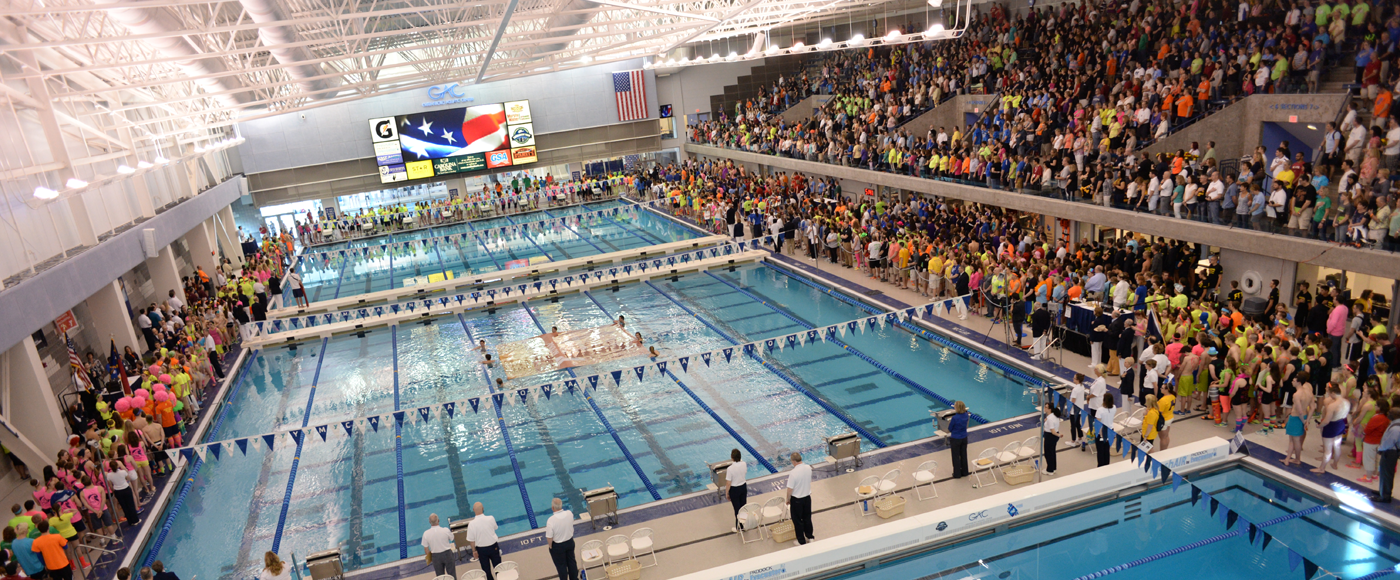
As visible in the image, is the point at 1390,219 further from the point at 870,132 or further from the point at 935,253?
the point at 870,132

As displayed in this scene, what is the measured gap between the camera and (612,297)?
1977cm

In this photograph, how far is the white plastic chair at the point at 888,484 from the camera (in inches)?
340

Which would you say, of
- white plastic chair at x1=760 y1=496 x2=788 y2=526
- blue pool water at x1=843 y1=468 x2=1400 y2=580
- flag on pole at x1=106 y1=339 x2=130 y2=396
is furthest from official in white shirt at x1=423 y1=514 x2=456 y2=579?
flag on pole at x1=106 y1=339 x2=130 y2=396

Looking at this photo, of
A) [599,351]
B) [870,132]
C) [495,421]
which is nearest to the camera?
[495,421]

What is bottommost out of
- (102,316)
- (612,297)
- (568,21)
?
(612,297)

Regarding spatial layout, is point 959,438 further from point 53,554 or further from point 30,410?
point 30,410

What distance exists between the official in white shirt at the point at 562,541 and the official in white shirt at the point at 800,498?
215 centimetres

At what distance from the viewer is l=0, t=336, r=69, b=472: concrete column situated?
11422mm

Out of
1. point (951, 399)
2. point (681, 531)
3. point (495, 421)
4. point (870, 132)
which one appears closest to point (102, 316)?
point (495, 421)

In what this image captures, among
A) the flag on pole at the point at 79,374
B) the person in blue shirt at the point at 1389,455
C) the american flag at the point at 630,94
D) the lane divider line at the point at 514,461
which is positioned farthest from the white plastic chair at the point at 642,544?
the american flag at the point at 630,94

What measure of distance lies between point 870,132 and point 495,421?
16.1 m

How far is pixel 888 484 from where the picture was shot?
8.67m

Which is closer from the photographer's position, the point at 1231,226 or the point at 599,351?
the point at 1231,226

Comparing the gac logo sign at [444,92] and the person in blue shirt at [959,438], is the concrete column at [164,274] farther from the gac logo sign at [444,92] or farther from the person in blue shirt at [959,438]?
the person in blue shirt at [959,438]
